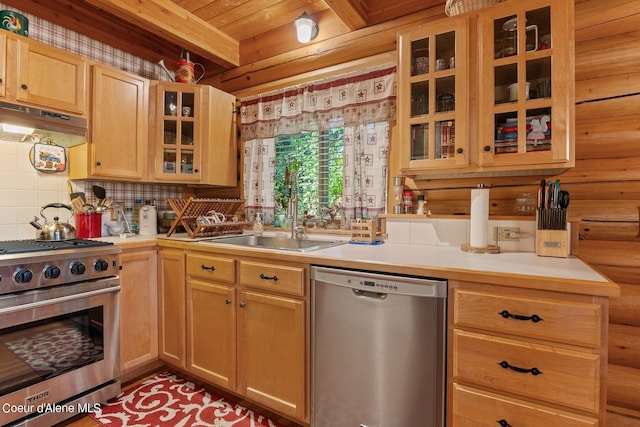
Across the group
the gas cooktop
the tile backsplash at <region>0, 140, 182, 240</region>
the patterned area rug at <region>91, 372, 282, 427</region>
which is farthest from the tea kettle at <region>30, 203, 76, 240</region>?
the patterned area rug at <region>91, 372, 282, 427</region>

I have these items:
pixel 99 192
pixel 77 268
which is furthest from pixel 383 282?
pixel 99 192

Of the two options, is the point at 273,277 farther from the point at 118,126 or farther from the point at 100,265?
the point at 118,126

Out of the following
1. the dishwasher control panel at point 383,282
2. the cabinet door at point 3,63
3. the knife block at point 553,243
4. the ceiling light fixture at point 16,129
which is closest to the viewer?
the dishwasher control panel at point 383,282

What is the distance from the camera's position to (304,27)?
2326 millimetres

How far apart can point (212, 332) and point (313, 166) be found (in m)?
1.43

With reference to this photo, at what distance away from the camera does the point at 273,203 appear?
2734 mm

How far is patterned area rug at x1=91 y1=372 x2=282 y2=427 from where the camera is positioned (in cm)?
175

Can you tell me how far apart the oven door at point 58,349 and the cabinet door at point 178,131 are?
1042mm

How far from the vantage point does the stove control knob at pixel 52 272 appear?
163cm

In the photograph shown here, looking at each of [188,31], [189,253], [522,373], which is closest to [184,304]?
[189,253]

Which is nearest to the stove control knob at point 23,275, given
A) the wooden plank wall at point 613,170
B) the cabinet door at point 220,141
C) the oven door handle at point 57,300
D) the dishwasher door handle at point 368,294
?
the oven door handle at point 57,300

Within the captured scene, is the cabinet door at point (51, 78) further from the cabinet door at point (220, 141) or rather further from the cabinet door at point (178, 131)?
the cabinet door at point (220, 141)

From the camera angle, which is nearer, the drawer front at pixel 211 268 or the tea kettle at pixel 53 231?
the drawer front at pixel 211 268

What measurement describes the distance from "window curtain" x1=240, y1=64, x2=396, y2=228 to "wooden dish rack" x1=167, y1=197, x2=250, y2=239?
31 cm
